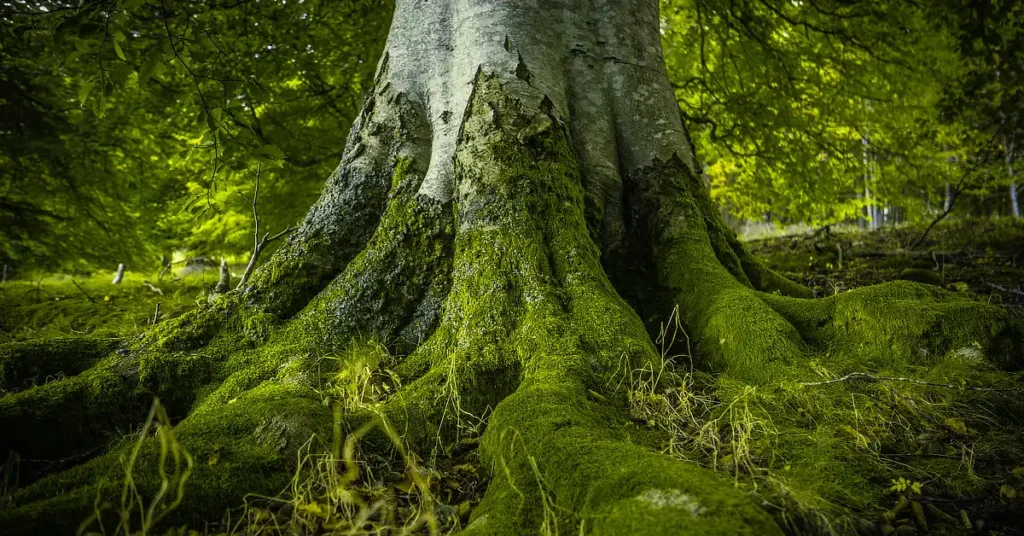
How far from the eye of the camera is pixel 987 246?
6.28 metres

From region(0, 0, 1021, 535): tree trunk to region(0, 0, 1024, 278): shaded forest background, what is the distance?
3.11 metres

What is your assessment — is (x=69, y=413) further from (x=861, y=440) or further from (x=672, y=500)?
(x=861, y=440)

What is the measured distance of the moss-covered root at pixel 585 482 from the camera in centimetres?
127

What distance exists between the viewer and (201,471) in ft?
5.90

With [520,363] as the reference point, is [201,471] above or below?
below

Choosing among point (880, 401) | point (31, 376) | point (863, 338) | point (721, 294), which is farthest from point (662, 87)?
point (31, 376)

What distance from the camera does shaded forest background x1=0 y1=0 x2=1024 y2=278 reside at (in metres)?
6.03

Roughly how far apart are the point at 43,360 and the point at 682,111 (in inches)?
258

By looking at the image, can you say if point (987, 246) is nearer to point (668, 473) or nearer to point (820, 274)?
point (820, 274)

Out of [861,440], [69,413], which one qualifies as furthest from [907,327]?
[69,413]

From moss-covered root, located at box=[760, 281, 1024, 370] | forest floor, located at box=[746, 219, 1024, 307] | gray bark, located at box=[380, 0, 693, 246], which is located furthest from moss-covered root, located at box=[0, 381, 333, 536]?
forest floor, located at box=[746, 219, 1024, 307]

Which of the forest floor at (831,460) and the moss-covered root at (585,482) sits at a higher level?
the moss-covered root at (585,482)

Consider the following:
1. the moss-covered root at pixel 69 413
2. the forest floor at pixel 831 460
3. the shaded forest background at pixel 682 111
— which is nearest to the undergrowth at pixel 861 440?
the forest floor at pixel 831 460

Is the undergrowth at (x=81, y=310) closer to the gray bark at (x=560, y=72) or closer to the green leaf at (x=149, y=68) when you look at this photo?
the gray bark at (x=560, y=72)
